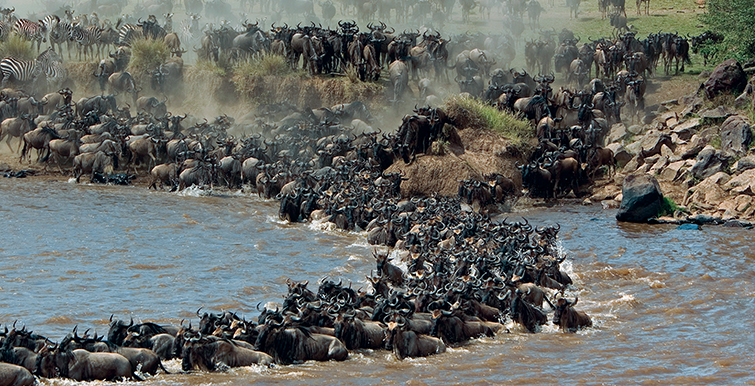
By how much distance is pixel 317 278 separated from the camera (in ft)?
51.0

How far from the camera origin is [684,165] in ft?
75.3

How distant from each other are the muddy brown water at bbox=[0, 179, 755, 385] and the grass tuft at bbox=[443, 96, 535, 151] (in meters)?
3.04

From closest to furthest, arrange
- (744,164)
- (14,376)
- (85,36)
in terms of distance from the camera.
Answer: (14,376) < (744,164) < (85,36)

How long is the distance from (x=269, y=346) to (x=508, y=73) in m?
21.4

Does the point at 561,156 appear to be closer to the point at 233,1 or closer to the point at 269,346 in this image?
the point at 269,346

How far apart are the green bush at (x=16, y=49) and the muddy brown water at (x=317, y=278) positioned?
10844mm

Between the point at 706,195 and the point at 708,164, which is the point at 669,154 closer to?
the point at 708,164

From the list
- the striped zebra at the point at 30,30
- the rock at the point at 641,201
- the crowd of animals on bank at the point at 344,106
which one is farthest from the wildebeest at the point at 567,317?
the striped zebra at the point at 30,30

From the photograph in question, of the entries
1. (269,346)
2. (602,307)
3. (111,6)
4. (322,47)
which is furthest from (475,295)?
(111,6)

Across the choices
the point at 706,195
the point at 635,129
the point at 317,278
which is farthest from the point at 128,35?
the point at 706,195

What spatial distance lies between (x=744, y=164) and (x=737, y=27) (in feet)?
32.3

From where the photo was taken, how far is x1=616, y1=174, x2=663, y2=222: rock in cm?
2028

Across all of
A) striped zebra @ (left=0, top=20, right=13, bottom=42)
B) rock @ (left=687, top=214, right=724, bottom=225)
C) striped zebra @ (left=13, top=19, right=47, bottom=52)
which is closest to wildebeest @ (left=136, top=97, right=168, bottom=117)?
striped zebra @ (left=13, top=19, right=47, bottom=52)

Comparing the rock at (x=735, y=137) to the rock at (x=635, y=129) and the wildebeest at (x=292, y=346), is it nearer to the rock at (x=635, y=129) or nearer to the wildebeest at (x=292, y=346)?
the rock at (x=635, y=129)
